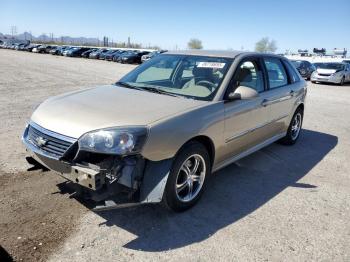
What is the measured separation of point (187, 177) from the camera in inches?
146

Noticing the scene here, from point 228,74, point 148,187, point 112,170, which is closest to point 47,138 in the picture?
point 112,170

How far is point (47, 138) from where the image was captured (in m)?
3.24

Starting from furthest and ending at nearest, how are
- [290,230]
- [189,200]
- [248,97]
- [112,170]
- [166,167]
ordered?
[248,97], [189,200], [290,230], [166,167], [112,170]

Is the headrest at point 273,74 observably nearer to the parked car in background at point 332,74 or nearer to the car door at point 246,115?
the car door at point 246,115

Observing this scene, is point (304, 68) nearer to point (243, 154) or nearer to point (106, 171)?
point (243, 154)

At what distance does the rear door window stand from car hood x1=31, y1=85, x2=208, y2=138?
191 cm

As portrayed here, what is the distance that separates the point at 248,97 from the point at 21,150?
3.52 meters

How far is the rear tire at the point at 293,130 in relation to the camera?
6.20 metres

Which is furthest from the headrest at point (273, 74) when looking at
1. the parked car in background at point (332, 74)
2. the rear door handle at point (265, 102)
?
the parked car in background at point (332, 74)

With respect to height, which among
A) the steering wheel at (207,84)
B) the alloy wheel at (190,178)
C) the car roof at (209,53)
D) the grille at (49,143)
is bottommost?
the alloy wheel at (190,178)

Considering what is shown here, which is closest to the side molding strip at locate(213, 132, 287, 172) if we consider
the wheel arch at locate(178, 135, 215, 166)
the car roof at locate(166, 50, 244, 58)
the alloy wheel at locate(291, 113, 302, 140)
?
the wheel arch at locate(178, 135, 215, 166)

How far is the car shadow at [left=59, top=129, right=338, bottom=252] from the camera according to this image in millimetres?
3252

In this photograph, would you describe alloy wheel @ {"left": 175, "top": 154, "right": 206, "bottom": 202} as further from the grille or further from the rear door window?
the rear door window

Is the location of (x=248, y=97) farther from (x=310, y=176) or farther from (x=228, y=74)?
(x=310, y=176)
